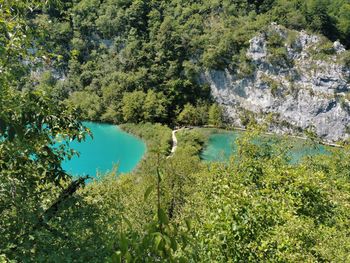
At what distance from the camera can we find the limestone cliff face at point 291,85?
46.5 m

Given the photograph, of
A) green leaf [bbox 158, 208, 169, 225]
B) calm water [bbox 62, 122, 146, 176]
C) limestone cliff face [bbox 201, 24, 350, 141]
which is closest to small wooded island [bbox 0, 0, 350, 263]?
green leaf [bbox 158, 208, 169, 225]

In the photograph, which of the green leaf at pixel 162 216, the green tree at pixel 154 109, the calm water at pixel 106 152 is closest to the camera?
the green leaf at pixel 162 216

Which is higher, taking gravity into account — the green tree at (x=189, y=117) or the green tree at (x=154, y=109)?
A: the green tree at (x=154, y=109)

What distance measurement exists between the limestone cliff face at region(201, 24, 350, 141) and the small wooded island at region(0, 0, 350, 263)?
16 cm

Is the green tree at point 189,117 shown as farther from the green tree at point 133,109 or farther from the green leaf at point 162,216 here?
the green leaf at point 162,216

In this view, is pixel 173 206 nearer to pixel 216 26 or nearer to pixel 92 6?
pixel 216 26

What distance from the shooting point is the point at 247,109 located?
51906 mm

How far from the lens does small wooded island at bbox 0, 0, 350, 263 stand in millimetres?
3180

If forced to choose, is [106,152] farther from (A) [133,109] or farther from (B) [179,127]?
(B) [179,127]

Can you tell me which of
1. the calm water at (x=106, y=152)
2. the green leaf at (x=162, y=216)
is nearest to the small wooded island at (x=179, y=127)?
the green leaf at (x=162, y=216)

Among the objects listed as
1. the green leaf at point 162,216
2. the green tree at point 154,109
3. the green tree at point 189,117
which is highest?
the green leaf at point 162,216

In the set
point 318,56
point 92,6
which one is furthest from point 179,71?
point 92,6

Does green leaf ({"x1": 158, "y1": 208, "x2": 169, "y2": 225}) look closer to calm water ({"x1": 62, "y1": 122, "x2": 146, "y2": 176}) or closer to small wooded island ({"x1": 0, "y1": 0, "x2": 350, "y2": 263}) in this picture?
small wooded island ({"x1": 0, "y1": 0, "x2": 350, "y2": 263})

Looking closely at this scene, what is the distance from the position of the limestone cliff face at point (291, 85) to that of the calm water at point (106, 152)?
16133mm
